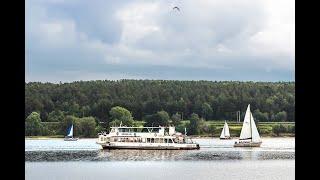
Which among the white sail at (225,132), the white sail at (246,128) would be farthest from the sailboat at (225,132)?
the white sail at (246,128)

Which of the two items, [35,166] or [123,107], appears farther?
[123,107]

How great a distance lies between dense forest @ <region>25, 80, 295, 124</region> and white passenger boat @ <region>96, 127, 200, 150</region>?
2.50ft

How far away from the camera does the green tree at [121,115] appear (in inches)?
1172

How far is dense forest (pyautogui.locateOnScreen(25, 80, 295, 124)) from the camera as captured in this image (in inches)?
1057

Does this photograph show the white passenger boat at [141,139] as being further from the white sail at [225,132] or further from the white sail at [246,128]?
the white sail at [225,132]

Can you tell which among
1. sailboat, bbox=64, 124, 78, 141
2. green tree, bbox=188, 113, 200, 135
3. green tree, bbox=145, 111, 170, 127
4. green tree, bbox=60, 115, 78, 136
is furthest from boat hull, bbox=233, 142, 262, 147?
sailboat, bbox=64, 124, 78, 141

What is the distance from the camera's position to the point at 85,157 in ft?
97.7

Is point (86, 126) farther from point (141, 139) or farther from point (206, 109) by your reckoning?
point (206, 109)

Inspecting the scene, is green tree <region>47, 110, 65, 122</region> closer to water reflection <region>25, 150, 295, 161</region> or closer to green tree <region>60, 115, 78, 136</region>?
green tree <region>60, 115, 78, 136</region>
